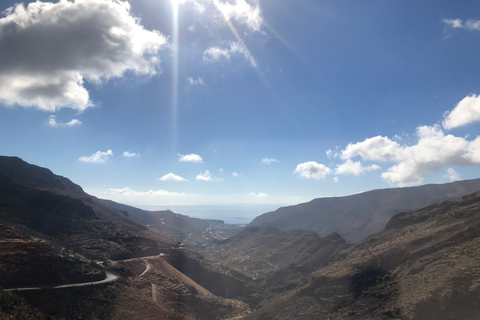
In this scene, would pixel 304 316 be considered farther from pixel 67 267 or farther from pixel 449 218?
pixel 67 267

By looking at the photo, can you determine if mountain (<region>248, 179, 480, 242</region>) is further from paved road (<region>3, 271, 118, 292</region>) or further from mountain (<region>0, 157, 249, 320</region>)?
paved road (<region>3, 271, 118, 292</region>)

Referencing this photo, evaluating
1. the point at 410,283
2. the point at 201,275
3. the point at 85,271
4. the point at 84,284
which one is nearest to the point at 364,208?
the point at 201,275

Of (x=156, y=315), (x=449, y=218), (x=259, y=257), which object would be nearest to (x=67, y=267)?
(x=156, y=315)

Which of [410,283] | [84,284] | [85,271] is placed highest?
[410,283]

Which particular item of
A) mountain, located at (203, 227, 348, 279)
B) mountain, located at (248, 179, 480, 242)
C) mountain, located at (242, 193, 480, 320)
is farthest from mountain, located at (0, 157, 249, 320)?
mountain, located at (248, 179, 480, 242)

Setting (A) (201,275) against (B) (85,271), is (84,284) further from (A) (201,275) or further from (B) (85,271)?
(A) (201,275)
